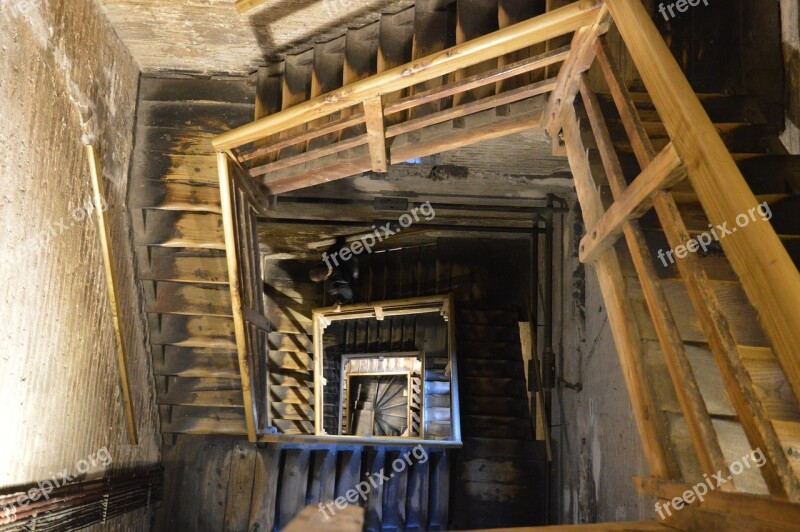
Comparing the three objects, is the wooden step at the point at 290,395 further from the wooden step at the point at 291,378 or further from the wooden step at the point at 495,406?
the wooden step at the point at 495,406

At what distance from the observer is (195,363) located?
4734 mm

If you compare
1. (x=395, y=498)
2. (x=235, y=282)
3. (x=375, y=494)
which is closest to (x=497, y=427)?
(x=395, y=498)

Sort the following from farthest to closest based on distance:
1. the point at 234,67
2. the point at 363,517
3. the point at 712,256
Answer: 1. the point at 363,517
2. the point at 234,67
3. the point at 712,256

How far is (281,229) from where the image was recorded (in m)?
6.92

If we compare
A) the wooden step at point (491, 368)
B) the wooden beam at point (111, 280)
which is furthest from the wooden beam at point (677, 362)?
Result: the wooden step at point (491, 368)

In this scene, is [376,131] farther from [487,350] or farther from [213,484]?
[487,350]

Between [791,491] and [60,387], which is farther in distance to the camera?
[60,387]

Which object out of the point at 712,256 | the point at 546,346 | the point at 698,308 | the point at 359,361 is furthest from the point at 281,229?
the point at 698,308

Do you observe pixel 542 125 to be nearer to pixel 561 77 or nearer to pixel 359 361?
pixel 561 77

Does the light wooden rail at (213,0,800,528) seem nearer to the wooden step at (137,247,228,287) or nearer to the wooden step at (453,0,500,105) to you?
the wooden step at (453,0,500,105)

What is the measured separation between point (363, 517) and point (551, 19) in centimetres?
389

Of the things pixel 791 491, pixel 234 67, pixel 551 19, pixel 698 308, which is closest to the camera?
pixel 791 491

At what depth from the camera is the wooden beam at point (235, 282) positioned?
12.7 feet

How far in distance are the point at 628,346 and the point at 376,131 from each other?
6.06 ft
